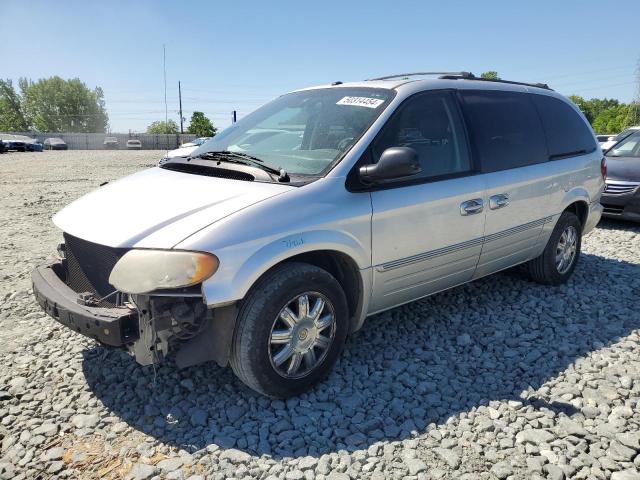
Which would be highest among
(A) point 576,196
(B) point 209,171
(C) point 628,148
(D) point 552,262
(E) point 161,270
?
(C) point 628,148

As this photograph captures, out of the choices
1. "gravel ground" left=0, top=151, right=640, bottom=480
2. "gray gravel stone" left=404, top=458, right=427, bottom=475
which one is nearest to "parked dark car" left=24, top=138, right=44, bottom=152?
"gravel ground" left=0, top=151, right=640, bottom=480

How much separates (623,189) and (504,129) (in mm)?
4734

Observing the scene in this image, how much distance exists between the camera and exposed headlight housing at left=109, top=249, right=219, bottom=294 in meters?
2.45

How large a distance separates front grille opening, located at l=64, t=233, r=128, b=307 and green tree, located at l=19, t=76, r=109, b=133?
110000mm

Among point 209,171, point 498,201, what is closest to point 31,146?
point 209,171

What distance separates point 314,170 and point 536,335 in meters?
2.25

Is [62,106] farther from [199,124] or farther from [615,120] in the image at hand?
[615,120]

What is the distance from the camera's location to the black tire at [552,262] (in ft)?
15.7

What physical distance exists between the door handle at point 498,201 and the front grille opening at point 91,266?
2700mm

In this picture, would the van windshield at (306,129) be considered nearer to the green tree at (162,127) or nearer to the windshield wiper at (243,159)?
the windshield wiper at (243,159)

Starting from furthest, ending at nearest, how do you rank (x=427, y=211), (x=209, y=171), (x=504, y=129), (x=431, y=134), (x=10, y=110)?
(x=10, y=110) < (x=504, y=129) < (x=431, y=134) < (x=427, y=211) < (x=209, y=171)

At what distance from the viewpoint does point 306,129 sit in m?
3.55

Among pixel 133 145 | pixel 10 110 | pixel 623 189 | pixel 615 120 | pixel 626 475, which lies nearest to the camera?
pixel 626 475

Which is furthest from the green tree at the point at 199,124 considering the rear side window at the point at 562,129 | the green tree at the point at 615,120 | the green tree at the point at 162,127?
the rear side window at the point at 562,129
